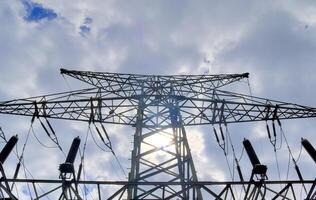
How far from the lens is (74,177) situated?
12727 millimetres

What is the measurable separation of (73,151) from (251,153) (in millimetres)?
6038

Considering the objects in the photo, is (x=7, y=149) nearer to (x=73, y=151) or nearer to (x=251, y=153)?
(x=73, y=151)

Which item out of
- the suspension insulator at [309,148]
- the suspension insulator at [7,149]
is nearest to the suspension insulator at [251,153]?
the suspension insulator at [309,148]

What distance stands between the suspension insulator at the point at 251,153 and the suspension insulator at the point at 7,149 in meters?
8.09

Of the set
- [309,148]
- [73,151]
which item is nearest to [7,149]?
[73,151]

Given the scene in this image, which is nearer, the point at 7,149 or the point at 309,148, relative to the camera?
the point at 7,149

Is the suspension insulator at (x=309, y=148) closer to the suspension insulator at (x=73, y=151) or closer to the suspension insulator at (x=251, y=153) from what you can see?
the suspension insulator at (x=251, y=153)

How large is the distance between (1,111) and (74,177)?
6.66 metres

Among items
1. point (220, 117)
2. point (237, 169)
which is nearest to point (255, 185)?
point (237, 169)

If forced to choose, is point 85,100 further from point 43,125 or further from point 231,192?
point 231,192

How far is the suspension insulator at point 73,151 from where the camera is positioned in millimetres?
12851

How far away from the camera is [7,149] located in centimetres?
1370

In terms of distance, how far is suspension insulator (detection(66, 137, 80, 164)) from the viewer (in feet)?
42.2

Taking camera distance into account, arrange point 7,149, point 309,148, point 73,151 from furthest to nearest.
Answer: point 309,148 < point 7,149 < point 73,151
